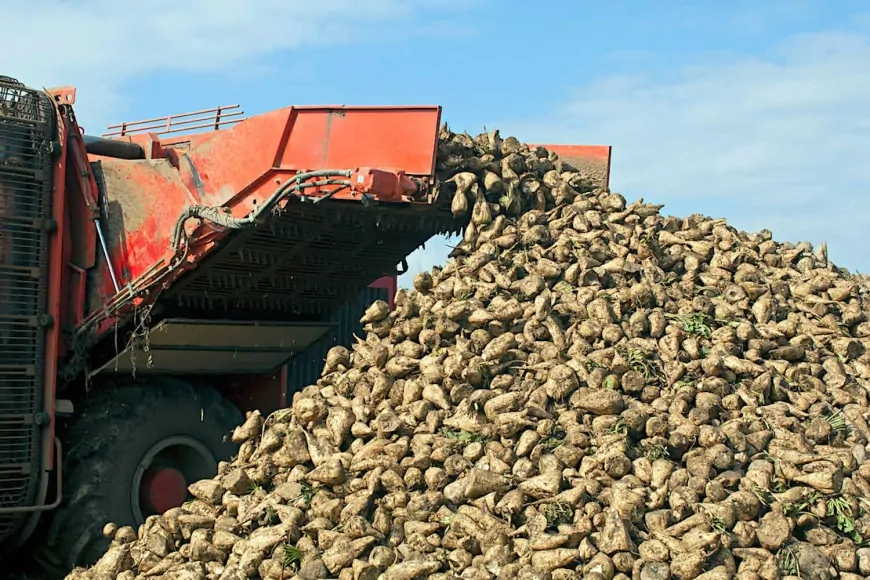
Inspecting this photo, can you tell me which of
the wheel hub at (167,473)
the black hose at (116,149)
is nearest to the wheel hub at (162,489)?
the wheel hub at (167,473)

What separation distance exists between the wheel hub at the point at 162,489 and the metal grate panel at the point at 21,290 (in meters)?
0.81

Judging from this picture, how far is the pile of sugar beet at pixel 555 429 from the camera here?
222 inches

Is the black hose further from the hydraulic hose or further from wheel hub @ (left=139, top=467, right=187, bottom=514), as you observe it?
wheel hub @ (left=139, top=467, right=187, bottom=514)

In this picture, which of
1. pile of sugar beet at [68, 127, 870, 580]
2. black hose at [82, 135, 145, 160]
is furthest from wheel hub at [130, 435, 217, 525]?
black hose at [82, 135, 145, 160]

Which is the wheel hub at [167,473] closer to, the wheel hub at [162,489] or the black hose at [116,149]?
the wheel hub at [162,489]

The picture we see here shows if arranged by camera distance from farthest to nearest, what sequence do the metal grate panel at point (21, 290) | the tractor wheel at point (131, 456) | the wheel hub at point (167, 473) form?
1. the wheel hub at point (167, 473)
2. the tractor wheel at point (131, 456)
3. the metal grate panel at point (21, 290)

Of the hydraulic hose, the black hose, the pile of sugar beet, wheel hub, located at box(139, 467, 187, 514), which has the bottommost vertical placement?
wheel hub, located at box(139, 467, 187, 514)

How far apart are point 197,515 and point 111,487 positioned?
4.04 feet

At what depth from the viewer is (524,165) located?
830 centimetres

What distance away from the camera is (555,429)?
6266 millimetres

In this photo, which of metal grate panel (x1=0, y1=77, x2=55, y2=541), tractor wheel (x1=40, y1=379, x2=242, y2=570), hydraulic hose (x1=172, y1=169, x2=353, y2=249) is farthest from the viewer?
tractor wheel (x1=40, y1=379, x2=242, y2=570)

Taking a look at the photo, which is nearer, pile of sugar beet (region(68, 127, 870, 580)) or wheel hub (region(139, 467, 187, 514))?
pile of sugar beet (region(68, 127, 870, 580))

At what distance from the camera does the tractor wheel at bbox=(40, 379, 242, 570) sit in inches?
283

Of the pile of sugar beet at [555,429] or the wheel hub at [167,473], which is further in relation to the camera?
the wheel hub at [167,473]
